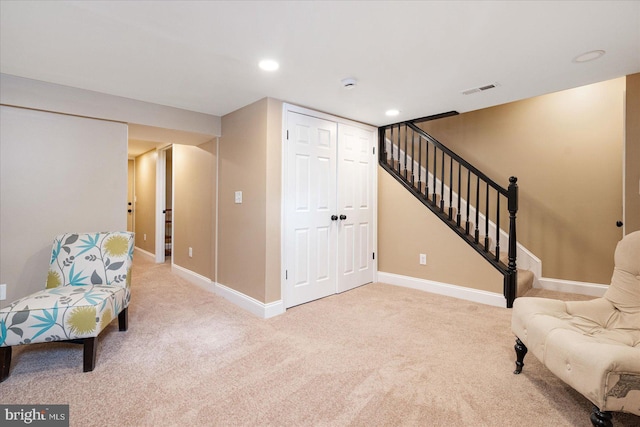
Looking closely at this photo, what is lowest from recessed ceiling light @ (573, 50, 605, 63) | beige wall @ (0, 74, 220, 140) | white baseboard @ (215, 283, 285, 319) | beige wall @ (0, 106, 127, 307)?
white baseboard @ (215, 283, 285, 319)

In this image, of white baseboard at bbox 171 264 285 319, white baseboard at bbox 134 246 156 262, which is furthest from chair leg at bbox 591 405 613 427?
white baseboard at bbox 134 246 156 262

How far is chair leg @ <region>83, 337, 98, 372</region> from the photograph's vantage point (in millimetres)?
1947

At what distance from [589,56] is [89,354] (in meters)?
3.93

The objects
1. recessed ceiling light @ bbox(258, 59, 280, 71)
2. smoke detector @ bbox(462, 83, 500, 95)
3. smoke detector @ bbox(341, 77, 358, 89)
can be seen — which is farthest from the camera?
smoke detector @ bbox(462, 83, 500, 95)

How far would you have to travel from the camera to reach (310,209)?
334 cm

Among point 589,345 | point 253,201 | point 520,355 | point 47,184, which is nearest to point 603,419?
point 589,345

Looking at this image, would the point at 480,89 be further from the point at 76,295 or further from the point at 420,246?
the point at 76,295

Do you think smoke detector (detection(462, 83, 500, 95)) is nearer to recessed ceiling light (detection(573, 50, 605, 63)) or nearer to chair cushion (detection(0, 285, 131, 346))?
recessed ceiling light (detection(573, 50, 605, 63))

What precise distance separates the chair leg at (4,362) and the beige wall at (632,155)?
4.57 metres

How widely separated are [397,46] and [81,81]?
8.48 feet

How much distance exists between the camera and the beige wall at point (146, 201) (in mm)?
5547

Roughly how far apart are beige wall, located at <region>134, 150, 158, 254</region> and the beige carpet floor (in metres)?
3.10

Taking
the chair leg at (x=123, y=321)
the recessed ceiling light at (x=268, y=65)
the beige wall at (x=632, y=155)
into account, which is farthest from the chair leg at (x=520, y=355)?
the chair leg at (x=123, y=321)

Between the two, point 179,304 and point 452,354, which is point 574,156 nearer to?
point 452,354
